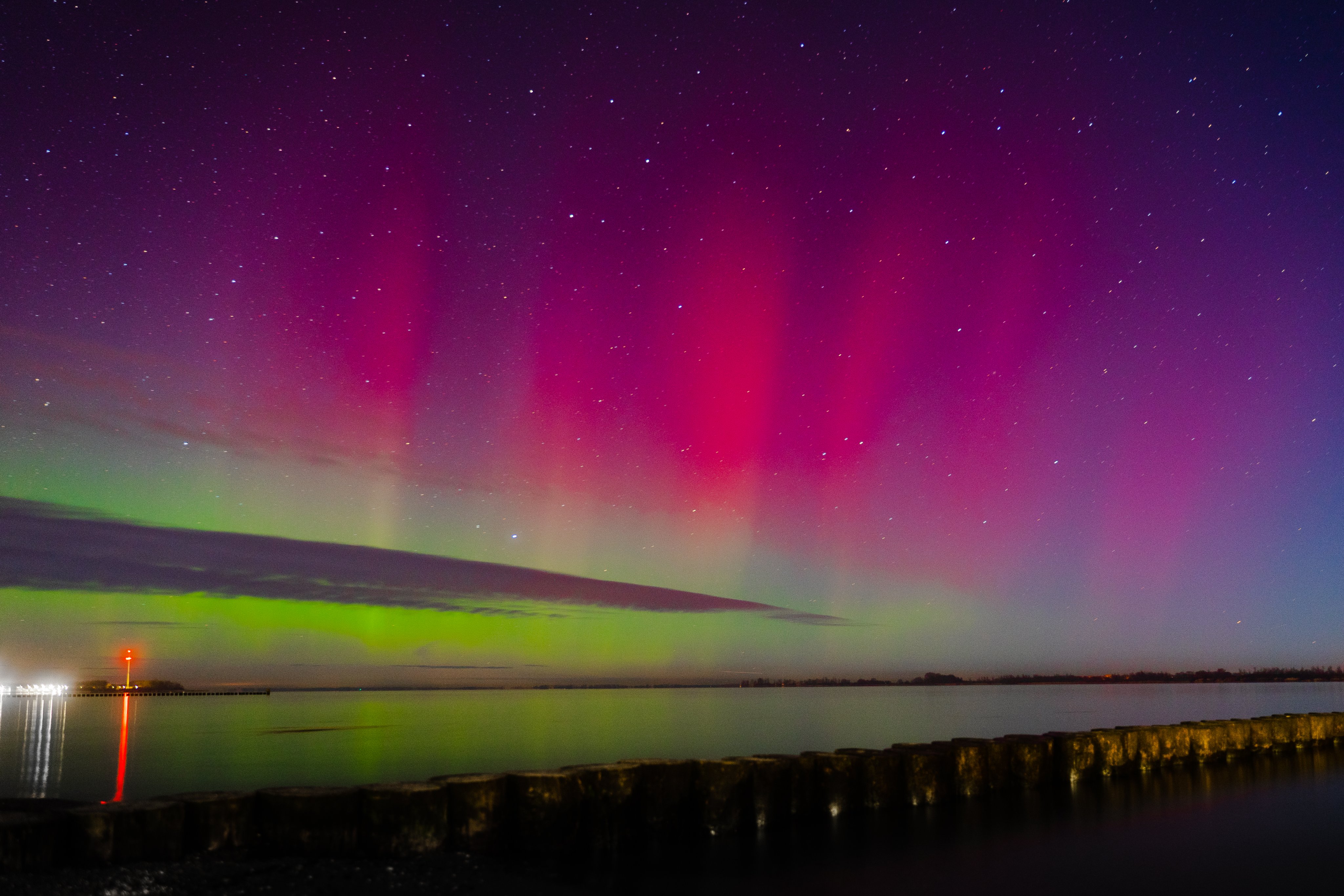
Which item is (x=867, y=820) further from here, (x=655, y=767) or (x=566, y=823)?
(x=566, y=823)

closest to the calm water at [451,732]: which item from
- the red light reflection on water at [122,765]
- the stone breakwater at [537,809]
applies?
the red light reflection on water at [122,765]

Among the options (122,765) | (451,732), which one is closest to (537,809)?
(122,765)

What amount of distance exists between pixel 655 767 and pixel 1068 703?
76.9 meters

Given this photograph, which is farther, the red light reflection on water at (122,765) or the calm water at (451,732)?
the calm water at (451,732)

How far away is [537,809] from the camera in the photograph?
28.8 feet

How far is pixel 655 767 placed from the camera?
9844mm

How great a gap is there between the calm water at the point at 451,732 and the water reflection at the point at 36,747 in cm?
13

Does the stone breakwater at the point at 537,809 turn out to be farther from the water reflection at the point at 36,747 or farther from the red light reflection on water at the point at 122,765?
the water reflection at the point at 36,747

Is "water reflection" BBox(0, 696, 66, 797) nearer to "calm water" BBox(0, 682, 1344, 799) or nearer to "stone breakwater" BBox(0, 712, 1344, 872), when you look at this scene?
"calm water" BBox(0, 682, 1344, 799)

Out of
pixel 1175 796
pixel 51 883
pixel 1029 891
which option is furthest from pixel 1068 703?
pixel 51 883

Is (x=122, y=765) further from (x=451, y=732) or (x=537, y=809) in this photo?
(x=537, y=809)

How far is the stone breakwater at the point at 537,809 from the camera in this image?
24.5ft

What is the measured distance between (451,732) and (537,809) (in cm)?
3139

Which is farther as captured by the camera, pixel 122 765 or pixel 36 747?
pixel 36 747
